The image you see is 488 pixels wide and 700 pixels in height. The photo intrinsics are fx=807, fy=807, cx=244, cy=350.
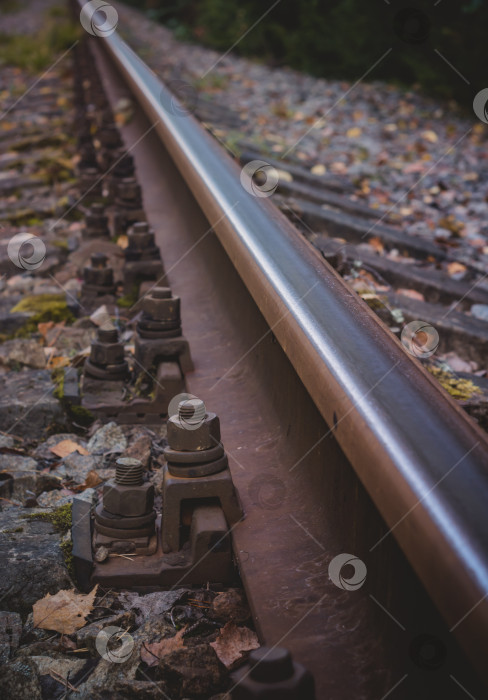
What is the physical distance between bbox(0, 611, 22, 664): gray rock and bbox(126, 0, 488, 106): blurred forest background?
4388mm

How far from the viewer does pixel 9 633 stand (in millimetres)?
1513

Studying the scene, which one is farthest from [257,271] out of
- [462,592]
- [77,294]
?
[77,294]

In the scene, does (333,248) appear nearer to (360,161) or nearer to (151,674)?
(151,674)

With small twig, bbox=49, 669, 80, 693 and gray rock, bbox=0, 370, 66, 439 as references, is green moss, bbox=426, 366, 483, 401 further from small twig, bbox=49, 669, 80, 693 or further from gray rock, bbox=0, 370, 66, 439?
small twig, bbox=49, 669, 80, 693

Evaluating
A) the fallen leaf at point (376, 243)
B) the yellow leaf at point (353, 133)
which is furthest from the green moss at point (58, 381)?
the yellow leaf at point (353, 133)

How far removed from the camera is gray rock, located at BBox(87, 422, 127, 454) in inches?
90.5

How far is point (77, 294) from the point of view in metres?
3.47

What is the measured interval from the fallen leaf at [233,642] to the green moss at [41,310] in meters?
1.94

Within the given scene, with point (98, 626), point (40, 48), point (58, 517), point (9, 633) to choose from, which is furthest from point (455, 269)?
point (40, 48)

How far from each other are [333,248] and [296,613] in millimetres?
2132

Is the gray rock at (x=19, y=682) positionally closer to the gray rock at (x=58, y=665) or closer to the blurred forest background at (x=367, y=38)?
the gray rock at (x=58, y=665)

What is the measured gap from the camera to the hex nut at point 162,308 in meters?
2.42

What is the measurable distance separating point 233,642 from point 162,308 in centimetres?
116

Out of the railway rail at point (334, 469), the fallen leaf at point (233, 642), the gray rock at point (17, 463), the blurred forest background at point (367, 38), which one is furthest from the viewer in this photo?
the blurred forest background at point (367, 38)
